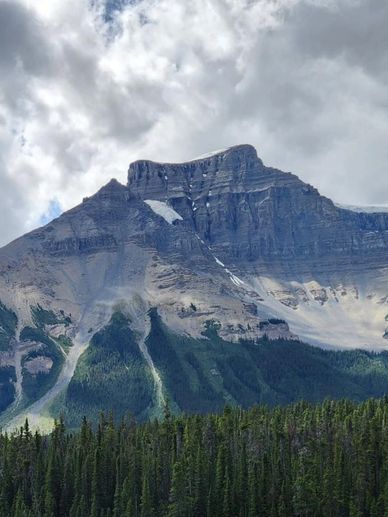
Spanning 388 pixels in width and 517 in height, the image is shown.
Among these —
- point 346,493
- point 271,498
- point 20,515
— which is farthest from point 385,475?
point 20,515

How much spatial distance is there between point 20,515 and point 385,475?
71.2 meters

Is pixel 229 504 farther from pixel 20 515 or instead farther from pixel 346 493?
pixel 20 515

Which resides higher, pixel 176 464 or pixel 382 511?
pixel 176 464

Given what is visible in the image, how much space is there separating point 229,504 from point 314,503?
16.9 meters

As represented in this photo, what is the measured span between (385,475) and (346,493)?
9.24 m

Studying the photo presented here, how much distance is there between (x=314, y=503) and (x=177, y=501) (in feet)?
85.8

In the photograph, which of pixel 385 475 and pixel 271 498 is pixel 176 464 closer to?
pixel 271 498

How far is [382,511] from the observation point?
190m

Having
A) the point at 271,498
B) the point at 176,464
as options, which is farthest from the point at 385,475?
the point at 176,464

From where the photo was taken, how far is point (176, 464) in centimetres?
19762

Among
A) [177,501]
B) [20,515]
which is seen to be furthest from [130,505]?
[20,515]

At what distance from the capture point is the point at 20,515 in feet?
647

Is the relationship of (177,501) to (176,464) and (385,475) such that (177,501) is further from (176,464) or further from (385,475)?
(385,475)

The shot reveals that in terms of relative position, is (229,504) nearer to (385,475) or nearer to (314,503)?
(314,503)
